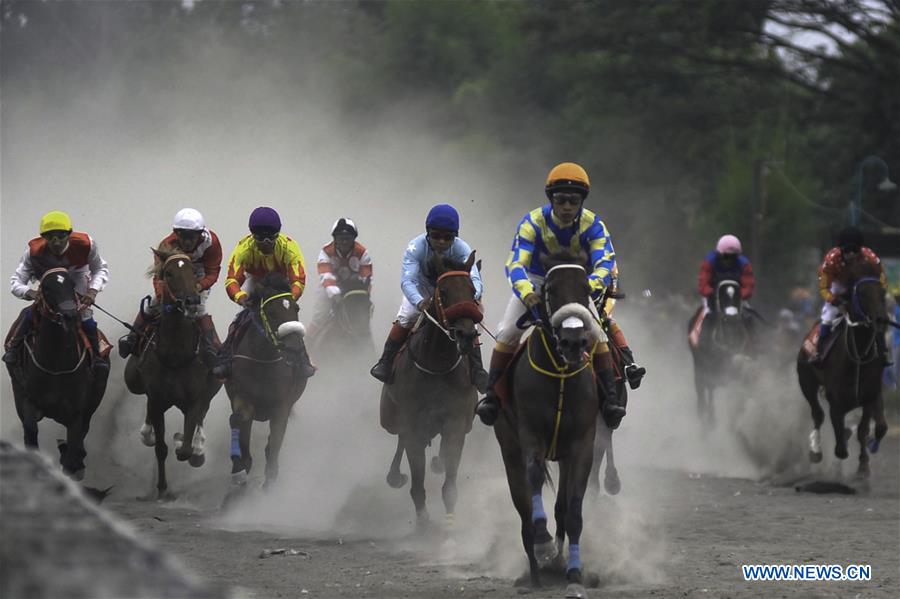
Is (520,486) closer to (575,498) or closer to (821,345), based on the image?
(575,498)

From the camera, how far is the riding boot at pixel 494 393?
33.7ft


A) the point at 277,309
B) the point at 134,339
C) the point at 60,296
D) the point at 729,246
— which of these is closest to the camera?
the point at 60,296

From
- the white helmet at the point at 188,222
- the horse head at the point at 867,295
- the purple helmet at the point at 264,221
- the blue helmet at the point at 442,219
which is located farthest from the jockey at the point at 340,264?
the horse head at the point at 867,295

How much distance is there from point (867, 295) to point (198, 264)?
7.16 meters

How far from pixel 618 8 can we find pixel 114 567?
134 feet

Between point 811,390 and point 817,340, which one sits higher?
Answer: point 817,340

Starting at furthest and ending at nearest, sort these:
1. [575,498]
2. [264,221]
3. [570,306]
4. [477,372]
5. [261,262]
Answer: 1. [261,262]
2. [264,221]
3. [477,372]
4. [575,498]
5. [570,306]

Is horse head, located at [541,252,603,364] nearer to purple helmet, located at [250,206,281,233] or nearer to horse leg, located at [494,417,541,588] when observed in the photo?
horse leg, located at [494,417,541,588]

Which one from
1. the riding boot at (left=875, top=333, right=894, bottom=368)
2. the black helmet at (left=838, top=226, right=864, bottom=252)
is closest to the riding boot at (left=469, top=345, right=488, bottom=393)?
the black helmet at (left=838, top=226, right=864, bottom=252)

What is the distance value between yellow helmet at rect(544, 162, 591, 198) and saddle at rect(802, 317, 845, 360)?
25.7 feet

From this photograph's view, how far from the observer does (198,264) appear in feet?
50.1

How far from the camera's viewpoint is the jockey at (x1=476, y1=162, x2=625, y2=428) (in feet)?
33.4

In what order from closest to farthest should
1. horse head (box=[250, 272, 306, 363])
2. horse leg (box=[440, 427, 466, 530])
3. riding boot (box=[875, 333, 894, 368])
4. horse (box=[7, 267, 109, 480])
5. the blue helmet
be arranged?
horse leg (box=[440, 427, 466, 530]), the blue helmet, horse (box=[7, 267, 109, 480]), horse head (box=[250, 272, 306, 363]), riding boot (box=[875, 333, 894, 368])

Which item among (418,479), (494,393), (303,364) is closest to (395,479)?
(418,479)
